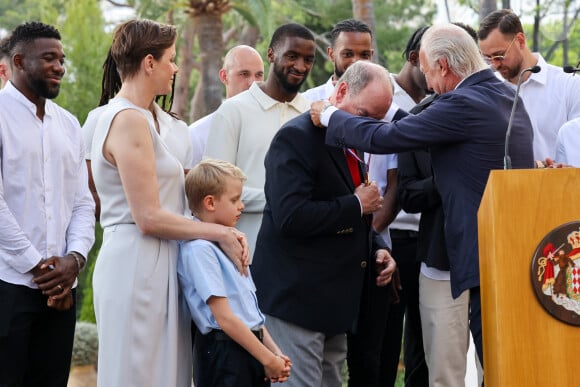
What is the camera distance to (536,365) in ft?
14.5

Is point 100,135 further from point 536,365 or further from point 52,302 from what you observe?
point 536,365

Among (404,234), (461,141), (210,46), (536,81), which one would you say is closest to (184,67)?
(210,46)

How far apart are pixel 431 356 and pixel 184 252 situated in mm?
2009

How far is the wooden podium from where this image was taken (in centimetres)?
441

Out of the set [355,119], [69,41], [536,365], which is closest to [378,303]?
[355,119]

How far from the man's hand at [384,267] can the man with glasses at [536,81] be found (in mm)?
1564

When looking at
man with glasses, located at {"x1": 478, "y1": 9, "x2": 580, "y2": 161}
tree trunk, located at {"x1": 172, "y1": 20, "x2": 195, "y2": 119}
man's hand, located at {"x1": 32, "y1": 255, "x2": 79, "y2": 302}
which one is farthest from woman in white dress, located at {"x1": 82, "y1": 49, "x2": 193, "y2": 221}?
tree trunk, located at {"x1": 172, "y1": 20, "x2": 195, "y2": 119}

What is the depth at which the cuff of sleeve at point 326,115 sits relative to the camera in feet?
17.5

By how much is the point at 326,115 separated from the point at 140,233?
1.15 m

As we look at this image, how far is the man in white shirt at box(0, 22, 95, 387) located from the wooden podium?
7.73 feet

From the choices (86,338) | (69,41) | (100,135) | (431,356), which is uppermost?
(69,41)

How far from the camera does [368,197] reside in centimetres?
543

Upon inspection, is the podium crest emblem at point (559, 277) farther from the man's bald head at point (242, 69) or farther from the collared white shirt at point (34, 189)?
the man's bald head at point (242, 69)

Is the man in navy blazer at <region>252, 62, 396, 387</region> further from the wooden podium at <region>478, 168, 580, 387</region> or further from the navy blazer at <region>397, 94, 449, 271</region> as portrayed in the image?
the wooden podium at <region>478, 168, 580, 387</region>
